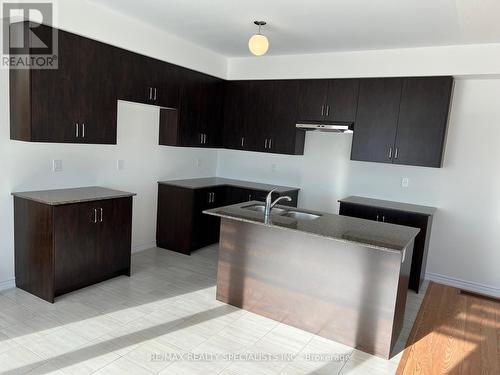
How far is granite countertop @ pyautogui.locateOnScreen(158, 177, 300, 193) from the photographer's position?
4777 mm

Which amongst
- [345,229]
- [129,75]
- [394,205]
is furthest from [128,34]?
[394,205]

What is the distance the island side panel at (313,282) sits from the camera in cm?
274

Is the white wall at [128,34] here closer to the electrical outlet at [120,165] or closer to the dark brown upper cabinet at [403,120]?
the electrical outlet at [120,165]

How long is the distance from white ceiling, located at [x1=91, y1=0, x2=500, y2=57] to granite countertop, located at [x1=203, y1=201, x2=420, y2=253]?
1.77 metres

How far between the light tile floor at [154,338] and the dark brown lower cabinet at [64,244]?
129mm

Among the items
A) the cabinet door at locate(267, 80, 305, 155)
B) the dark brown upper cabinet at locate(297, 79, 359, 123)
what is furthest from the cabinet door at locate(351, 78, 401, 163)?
the cabinet door at locate(267, 80, 305, 155)

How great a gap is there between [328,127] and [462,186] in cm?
167

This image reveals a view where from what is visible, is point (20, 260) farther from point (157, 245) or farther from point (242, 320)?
point (242, 320)

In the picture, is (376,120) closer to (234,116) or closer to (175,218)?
(234,116)

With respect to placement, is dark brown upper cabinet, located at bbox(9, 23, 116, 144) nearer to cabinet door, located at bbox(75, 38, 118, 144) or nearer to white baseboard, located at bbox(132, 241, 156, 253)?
cabinet door, located at bbox(75, 38, 118, 144)

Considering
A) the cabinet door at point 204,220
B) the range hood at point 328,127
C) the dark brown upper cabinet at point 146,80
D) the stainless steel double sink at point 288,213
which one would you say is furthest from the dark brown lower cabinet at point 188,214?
the stainless steel double sink at point 288,213

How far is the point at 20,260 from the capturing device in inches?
134

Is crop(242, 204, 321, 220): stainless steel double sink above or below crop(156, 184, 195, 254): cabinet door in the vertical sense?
above

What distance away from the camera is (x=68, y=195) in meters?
3.41
